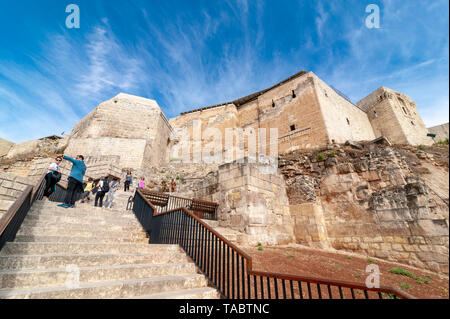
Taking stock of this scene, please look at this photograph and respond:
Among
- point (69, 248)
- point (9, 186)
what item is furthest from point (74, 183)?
point (69, 248)

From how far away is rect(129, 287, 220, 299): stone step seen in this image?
2738mm

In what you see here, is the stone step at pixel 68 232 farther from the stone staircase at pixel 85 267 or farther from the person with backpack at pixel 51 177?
the person with backpack at pixel 51 177

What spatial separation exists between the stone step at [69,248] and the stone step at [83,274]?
0.72 meters

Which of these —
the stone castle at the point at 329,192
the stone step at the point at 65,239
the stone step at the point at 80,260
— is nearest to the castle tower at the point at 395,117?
the stone castle at the point at 329,192

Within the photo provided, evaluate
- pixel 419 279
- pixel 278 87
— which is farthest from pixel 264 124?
pixel 419 279

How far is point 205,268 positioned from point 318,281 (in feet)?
6.69

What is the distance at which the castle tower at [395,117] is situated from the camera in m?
23.9

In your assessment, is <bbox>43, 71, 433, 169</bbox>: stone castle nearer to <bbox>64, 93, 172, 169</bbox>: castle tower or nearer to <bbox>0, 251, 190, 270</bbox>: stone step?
<bbox>64, 93, 172, 169</bbox>: castle tower

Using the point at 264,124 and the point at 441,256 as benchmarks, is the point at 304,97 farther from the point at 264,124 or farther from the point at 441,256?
the point at 441,256

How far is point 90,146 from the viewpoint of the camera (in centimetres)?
1866

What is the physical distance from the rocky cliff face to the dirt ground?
751 millimetres

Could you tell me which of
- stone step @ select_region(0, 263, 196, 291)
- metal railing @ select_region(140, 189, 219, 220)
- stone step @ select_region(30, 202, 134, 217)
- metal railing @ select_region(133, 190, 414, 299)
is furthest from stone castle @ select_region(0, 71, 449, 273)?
stone step @ select_region(30, 202, 134, 217)

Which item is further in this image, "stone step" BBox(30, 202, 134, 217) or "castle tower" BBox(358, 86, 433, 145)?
"castle tower" BBox(358, 86, 433, 145)
